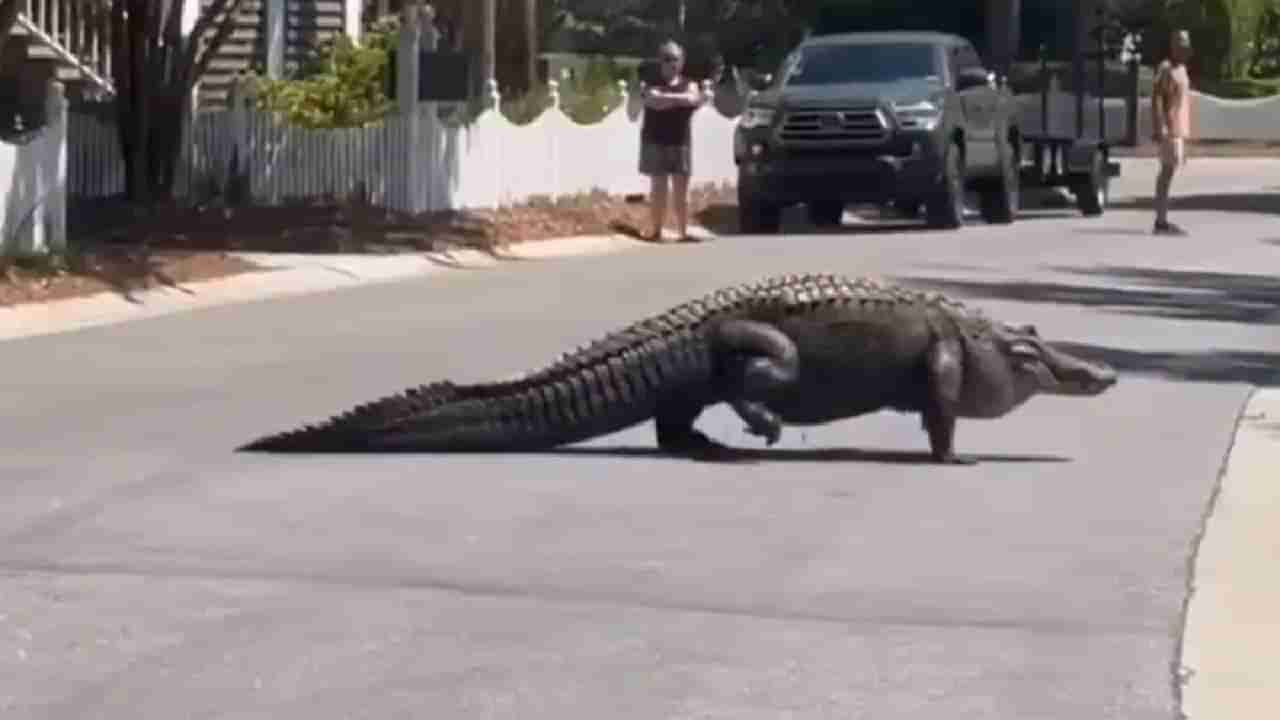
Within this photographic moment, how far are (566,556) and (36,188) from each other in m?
13.5

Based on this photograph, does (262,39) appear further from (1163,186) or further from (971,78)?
(1163,186)

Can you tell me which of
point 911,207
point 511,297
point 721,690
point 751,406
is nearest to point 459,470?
point 751,406

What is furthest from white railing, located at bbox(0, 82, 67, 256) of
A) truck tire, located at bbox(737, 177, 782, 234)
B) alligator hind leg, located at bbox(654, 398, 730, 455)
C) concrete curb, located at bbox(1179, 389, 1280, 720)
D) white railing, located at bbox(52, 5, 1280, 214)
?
concrete curb, located at bbox(1179, 389, 1280, 720)

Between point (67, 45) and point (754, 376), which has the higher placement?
point (67, 45)

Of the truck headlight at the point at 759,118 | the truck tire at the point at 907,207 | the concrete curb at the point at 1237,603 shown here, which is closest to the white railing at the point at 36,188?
the truck headlight at the point at 759,118

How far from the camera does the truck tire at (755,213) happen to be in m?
32.6

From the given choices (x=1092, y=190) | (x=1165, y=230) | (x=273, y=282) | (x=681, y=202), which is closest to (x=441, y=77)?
(x=681, y=202)

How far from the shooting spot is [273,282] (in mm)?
24172

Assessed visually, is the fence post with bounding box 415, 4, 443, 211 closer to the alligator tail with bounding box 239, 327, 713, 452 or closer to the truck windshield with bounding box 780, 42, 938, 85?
the truck windshield with bounding box 780, 42, 938, 85

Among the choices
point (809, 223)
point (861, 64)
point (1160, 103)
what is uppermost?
point (861, 64)

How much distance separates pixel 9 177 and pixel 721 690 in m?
15.4

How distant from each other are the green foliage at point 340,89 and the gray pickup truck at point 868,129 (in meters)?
3.70

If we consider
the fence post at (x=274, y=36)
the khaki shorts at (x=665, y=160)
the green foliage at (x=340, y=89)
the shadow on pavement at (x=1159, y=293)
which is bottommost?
the shadow on pavement at (x=1159, y=293)

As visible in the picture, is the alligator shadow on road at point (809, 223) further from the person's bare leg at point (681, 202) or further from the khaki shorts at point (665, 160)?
the khaki shorts at point (665, 160)
